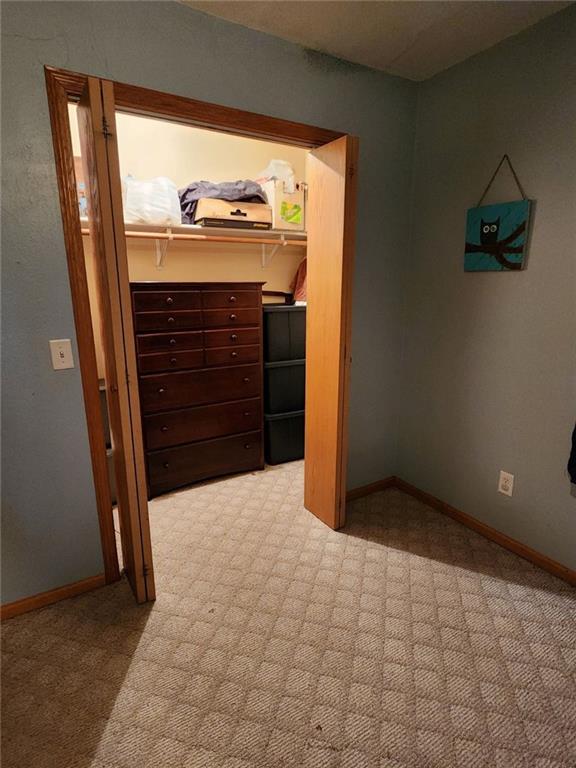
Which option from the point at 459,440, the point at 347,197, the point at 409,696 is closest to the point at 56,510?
the point at 409,696

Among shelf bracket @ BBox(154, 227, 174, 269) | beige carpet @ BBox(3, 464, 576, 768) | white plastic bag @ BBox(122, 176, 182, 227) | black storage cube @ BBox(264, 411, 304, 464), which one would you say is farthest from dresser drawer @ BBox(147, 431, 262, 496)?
white plastic bag @ BBox(122, 176, 182, 227)

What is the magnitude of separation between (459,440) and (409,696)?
51.0 inches

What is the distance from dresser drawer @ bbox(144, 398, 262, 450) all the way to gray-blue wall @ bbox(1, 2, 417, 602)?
76 centimetres

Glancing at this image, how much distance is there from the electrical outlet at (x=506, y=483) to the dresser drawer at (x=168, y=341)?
184 centimetres

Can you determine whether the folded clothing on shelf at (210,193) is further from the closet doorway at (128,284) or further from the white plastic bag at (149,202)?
the closet doorway at (128,284)

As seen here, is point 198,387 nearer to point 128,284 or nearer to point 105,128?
point 128,284

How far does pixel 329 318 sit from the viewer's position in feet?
6.79

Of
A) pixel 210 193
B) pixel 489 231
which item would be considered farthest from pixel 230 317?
pixel 489 231

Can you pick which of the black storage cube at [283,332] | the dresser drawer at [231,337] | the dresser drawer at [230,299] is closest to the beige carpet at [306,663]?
the dresser drawer at [231,337]

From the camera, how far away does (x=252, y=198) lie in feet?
8.79

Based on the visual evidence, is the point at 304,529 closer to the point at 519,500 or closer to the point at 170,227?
the point at 519,500

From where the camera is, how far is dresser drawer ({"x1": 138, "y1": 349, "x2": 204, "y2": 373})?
239cm

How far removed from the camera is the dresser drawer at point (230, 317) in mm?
2543

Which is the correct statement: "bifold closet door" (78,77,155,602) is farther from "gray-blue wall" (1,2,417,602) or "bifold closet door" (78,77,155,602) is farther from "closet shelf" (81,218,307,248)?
"closet shelf" (81,218,307,248)
